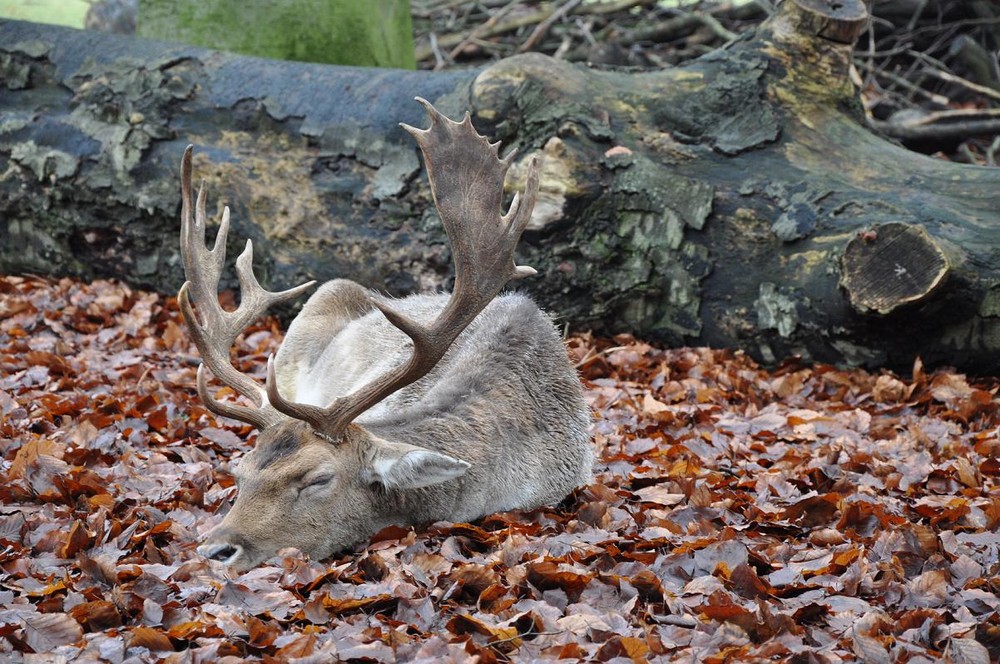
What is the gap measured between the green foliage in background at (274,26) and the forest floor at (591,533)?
10.5 feet

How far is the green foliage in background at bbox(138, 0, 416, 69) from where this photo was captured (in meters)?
10.6

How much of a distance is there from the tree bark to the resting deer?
2.31 meters

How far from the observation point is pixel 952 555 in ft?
15.6

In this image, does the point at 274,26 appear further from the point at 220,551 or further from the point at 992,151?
the point at 992,151

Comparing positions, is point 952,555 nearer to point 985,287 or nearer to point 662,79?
point 985,287

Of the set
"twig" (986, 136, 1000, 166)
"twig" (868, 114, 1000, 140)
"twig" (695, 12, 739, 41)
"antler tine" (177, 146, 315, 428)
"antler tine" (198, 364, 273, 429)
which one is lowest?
"antler tine" (198, 364, 273, 429)

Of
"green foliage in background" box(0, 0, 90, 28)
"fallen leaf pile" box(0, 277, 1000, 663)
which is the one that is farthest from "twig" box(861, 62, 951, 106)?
"green foliage in background" box(0, 0, 90, 28)

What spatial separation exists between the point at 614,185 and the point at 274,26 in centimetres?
410

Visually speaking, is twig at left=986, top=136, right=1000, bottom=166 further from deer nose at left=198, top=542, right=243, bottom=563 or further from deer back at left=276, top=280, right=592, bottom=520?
deer nose at left=198, top=542, right=243, bottom=563

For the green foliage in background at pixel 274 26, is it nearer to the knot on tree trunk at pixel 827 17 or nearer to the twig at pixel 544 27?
the twig at pixel 544 27

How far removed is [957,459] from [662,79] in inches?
161

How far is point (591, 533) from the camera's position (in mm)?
5113

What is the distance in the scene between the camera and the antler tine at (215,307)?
5.19 metres

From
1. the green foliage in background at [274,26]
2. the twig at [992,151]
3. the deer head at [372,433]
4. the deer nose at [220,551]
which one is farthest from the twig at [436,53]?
the deer nose at [220,551]
